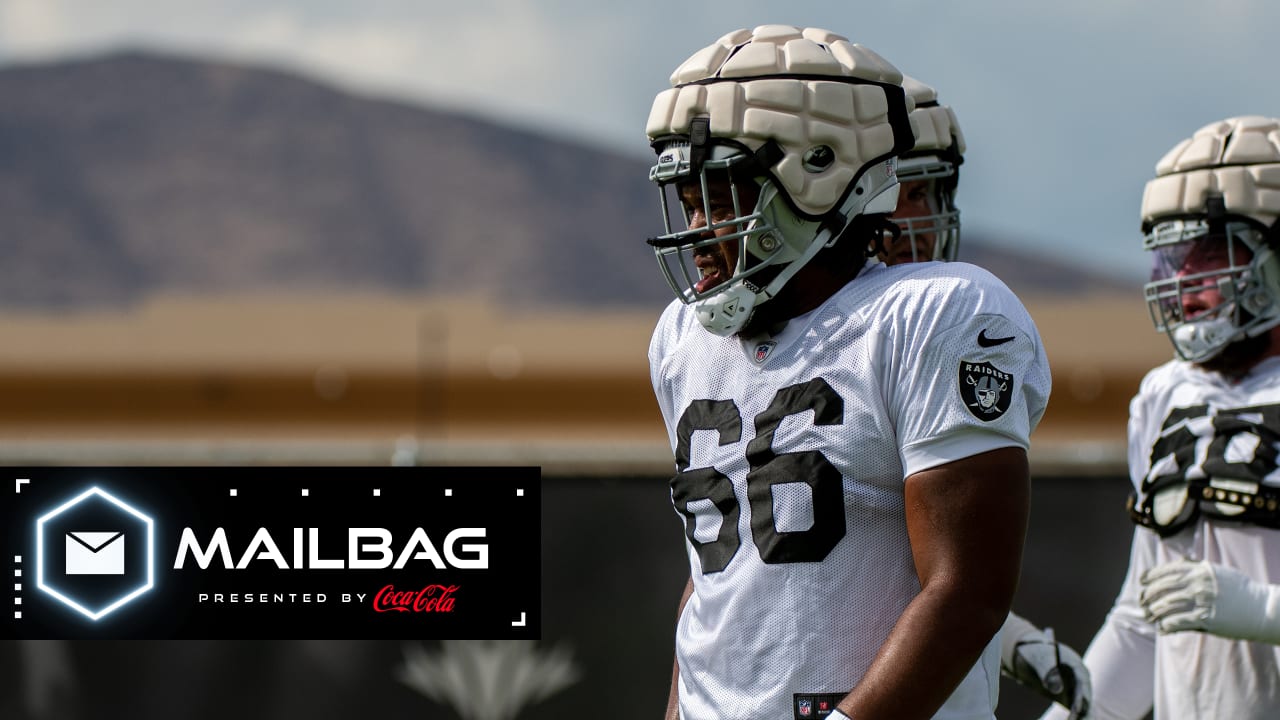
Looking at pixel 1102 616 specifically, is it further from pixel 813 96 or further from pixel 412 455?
pixel 813 96

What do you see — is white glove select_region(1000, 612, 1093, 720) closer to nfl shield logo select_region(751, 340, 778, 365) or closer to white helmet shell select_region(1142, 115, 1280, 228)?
nfl shield logo select_region(751, 340, 778, 365)

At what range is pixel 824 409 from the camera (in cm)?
252

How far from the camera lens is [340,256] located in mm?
75312

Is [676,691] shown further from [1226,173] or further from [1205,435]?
[1226,173]

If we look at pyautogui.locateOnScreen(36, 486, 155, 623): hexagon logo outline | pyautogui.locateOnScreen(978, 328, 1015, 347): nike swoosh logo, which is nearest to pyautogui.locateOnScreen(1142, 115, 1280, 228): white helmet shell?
pyautogui.locateOnScreen(978, 328, 1015, 347): nike swoosh logo

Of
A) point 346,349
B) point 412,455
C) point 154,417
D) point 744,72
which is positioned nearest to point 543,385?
point 154,417

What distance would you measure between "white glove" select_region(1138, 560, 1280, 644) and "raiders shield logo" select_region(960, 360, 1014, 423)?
1.37 m

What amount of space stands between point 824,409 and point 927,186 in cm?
143

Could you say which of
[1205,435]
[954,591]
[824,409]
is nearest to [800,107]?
[824,409]

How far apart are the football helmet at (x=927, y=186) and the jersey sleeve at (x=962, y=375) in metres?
1.26

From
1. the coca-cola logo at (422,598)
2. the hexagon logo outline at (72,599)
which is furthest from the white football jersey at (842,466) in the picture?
the hexagon logo outline at (72,599)

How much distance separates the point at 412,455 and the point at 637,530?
3.16 feet

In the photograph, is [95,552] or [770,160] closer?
[770,160]

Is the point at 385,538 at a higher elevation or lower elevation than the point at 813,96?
lower
